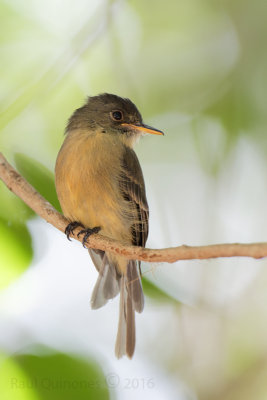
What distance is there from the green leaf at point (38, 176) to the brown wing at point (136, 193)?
0.95 ft

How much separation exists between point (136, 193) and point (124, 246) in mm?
644

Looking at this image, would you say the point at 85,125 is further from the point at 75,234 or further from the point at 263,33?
the point at 263,33

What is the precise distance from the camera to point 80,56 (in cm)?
199

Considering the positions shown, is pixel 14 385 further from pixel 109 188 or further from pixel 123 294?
pixel 109 188

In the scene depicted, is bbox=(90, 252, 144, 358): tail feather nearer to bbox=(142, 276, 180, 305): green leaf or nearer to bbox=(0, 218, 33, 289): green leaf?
bbox=(142, 276, 180, 305): green leaf

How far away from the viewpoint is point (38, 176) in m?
2.00

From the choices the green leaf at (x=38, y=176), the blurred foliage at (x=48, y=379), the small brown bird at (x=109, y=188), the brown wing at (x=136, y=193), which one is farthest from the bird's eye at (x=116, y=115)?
the blurred foliage at (x=48, y=379)

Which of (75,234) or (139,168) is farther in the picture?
(139,168)

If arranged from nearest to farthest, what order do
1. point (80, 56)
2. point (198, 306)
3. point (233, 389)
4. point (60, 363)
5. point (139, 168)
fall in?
point (233, 389)
point (60, 363)
point (198, 306)
point (80, 56)
point (139, 168)

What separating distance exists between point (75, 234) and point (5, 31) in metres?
0.82

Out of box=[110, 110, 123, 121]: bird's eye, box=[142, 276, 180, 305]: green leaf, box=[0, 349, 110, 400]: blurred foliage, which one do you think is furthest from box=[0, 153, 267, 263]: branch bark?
box=[110, 110, 123, 121]: bird's eye

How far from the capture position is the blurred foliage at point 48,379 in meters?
1.62

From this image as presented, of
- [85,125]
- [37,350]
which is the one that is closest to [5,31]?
[85,125]

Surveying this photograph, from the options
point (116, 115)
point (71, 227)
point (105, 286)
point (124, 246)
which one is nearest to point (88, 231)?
point (71, 227)
